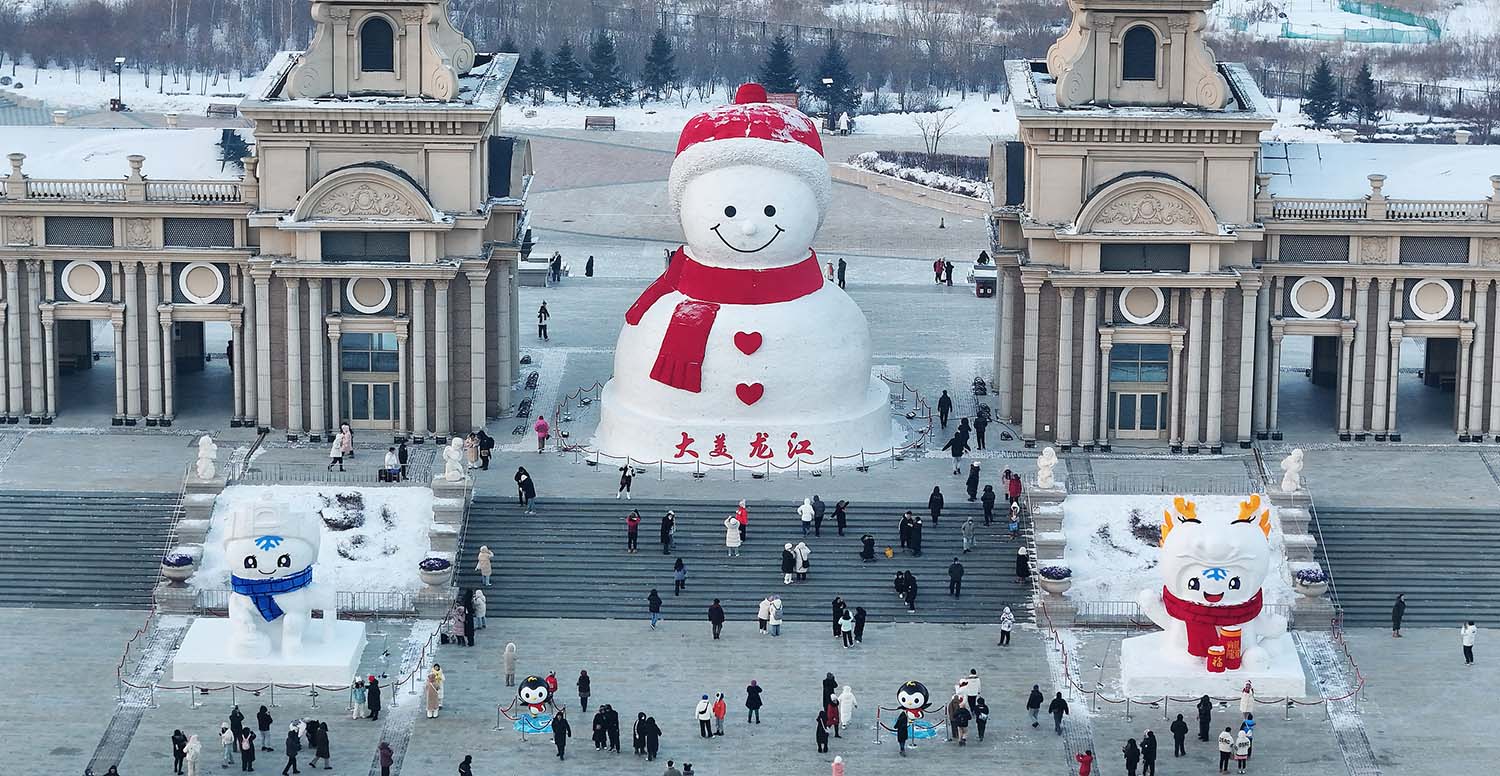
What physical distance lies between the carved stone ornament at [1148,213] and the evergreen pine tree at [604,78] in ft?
226

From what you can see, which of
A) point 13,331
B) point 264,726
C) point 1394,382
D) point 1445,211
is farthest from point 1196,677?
point 13,331

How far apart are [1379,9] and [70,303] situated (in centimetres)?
10512

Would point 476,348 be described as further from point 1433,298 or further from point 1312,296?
point 1433,298

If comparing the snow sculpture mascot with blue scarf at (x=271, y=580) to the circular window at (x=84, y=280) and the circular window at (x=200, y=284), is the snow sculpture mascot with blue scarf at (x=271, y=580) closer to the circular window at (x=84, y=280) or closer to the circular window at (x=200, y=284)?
the circular window at (x=200, y=284)

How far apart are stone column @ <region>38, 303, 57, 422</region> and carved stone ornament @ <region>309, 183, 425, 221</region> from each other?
28.5 ft

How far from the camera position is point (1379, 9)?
615 ft

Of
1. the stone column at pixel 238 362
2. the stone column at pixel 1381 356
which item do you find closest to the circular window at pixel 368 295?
the stone column at pixel 238 362

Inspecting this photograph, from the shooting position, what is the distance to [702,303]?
9369 cm

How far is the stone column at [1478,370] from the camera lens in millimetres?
96875

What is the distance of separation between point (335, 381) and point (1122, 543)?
2252cm

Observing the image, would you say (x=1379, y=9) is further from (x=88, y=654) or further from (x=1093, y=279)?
(x=88, y=654)

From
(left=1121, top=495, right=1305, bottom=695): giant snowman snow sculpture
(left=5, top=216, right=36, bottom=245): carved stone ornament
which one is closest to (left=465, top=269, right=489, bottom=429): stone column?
(left=5, top=216, right=36, bottom=245): carved stone ornament

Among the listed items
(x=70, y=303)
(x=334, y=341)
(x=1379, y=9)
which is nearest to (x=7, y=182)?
(x=70, y=303)

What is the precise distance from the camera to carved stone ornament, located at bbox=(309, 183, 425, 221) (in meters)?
94.9
